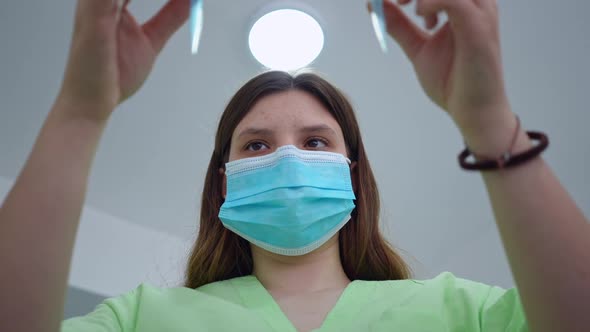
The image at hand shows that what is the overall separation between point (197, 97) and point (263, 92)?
66 cm

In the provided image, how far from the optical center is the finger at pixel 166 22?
0.70 m

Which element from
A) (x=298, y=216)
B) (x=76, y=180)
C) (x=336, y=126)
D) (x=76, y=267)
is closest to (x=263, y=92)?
(x=336, y=126)

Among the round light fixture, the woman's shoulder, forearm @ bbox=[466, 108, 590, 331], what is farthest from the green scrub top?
the round light fixture

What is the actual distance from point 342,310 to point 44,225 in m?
0.49

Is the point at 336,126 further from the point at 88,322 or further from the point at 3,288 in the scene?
the point at 3,288

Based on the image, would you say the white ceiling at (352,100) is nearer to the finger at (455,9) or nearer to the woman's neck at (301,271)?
the woman's neck at (301,271)

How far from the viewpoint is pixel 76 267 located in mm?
1969

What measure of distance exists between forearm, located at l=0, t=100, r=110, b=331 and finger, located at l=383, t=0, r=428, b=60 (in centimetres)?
37

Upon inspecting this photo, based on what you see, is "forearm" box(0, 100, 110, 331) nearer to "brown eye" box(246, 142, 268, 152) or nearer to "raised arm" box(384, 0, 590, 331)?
"raised arm" box(384, 0, 590, 331)

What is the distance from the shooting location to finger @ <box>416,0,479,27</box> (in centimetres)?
62

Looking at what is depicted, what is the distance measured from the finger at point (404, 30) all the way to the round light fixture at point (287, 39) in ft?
3.05

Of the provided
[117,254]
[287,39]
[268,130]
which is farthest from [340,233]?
[117,254]

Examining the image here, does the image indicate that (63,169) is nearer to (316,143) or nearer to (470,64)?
(470,64)

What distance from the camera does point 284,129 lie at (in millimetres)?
1094
